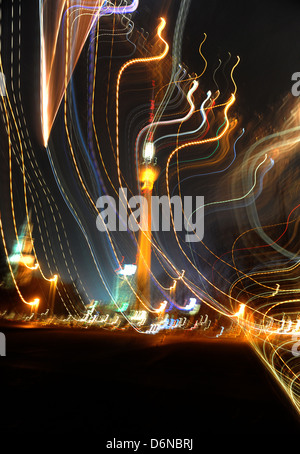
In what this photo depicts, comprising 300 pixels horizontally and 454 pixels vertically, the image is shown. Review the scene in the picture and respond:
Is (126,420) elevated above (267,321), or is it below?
below

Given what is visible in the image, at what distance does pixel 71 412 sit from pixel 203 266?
36077 millimetres

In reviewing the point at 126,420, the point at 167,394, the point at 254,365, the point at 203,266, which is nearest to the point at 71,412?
the point at 126,420

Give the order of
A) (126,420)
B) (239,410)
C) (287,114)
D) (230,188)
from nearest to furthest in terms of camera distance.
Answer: (126,420)
(239,410)
(287,114)
(230,188)

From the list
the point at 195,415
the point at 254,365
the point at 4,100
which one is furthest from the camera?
the point at 4,100

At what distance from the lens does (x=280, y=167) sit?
818 inches

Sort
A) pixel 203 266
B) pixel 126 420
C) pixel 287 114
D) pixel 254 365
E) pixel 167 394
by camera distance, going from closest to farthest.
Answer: pixel 126 420
pixel 167 394
pixel 254 365
pixel 287 114
pixel 203 266

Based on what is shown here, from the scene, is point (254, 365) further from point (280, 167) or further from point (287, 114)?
point (280, 167)
